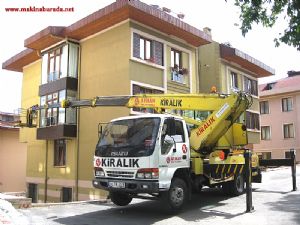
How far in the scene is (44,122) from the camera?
23406 millimetres

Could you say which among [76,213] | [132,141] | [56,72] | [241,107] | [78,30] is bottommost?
[76,213]

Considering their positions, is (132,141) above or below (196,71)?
below

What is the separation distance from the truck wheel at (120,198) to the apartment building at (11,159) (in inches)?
893

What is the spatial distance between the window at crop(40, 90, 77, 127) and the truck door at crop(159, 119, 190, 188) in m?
12.4

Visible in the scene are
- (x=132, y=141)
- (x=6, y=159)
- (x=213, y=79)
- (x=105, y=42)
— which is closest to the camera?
(x=132, y=141)

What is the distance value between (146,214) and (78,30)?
45.1 feet

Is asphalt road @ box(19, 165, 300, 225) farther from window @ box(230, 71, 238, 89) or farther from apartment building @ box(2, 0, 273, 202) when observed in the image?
window @ box(230, 71, 238, 89)

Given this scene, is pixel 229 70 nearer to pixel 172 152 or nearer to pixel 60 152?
pixel 60 152

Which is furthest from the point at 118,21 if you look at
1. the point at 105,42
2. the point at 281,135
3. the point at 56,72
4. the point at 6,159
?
the point at 281,135

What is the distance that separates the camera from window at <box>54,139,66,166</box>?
2291 centimetres

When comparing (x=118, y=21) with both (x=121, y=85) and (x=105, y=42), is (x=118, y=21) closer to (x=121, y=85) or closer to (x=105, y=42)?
(x=105, y=42)

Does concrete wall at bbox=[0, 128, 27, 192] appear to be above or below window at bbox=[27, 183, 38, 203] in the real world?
above

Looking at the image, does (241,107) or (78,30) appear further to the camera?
(78,30)

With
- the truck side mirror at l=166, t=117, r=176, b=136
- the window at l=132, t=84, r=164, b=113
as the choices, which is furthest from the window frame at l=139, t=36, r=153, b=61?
the truck side mirror at l=166, t=117, r=176, b=136
